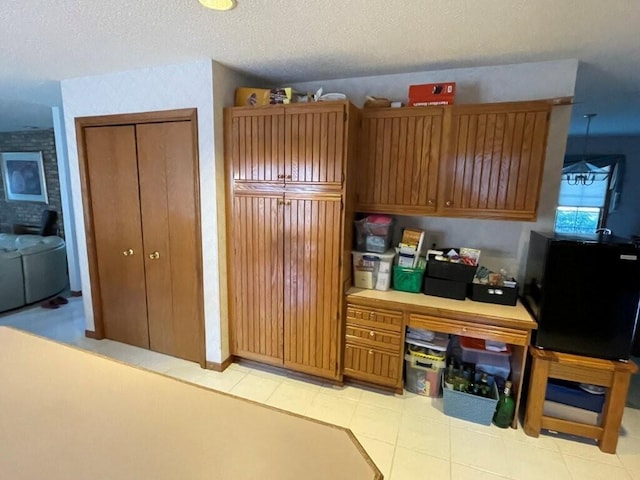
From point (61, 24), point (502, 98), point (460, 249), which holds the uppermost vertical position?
point (61, 24)

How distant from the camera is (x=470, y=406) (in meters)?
2.15

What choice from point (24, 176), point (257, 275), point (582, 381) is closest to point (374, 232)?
point (257, 275)

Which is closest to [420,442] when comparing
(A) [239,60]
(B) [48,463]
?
(B) [48,463]

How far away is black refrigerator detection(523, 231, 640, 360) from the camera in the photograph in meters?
1.83

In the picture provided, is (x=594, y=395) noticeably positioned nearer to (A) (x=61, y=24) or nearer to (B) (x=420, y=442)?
(B) (x=420, y=442)

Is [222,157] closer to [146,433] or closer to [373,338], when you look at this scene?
[373,338]

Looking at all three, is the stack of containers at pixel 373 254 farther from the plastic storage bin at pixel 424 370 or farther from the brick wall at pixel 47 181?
the brick wall at pixel 47 181

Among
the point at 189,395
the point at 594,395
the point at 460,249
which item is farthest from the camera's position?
the point at 460,249

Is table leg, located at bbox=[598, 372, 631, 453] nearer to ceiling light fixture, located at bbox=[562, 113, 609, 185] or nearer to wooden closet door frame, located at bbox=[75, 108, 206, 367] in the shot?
wooden closet door frame, located at bbox=[75, 108, 206, 367]

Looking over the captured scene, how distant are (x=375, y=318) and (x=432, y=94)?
5.23 ft

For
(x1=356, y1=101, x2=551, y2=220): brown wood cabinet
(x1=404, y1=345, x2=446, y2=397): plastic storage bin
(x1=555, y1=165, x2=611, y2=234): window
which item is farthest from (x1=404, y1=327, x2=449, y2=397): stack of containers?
(x1=555, y1=165, x2=611, y2=234): window

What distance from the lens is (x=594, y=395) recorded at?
1.96 metres

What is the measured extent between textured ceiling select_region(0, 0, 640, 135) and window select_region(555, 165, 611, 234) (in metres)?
2.90

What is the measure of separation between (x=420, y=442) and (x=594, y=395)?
1089 millimetres
